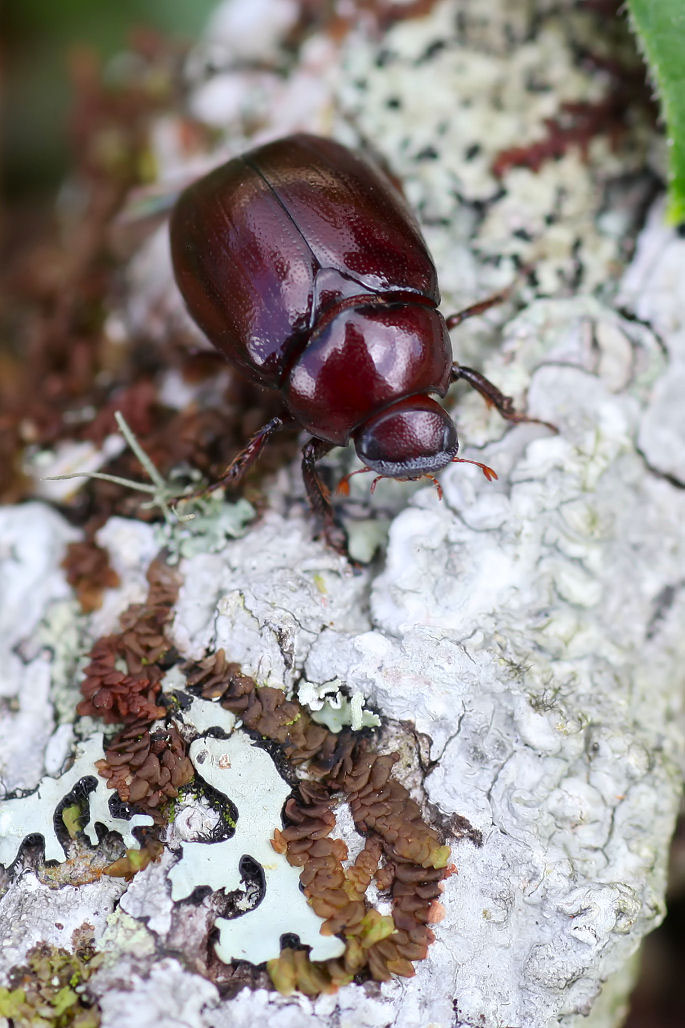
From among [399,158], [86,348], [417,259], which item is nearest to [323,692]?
[417,259]

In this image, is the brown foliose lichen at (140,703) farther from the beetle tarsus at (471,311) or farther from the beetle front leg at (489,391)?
the beetle tarsus at (471,311)

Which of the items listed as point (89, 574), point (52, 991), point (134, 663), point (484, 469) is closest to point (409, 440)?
point (484, 469)

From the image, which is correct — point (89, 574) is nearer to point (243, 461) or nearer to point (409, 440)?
point (243, 461)

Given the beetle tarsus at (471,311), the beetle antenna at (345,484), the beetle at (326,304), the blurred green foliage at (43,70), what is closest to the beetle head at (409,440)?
the beetle at (326,304)

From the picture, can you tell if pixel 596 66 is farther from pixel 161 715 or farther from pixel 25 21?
pixel 25 21

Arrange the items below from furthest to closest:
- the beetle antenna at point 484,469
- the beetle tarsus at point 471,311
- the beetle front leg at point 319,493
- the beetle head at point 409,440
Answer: the beetle tarsus at point 471,311 → the beetle front leg at point 319,493 → the beetle antenna at point 484,469 → the beetle head at point 409,440

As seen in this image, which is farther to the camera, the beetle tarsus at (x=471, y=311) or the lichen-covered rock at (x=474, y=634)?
the beetle tarsus at (x=471, y=311)

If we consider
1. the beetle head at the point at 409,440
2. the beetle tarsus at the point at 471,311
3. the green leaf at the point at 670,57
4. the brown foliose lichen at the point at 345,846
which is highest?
the green leaf at the point at 670,57
